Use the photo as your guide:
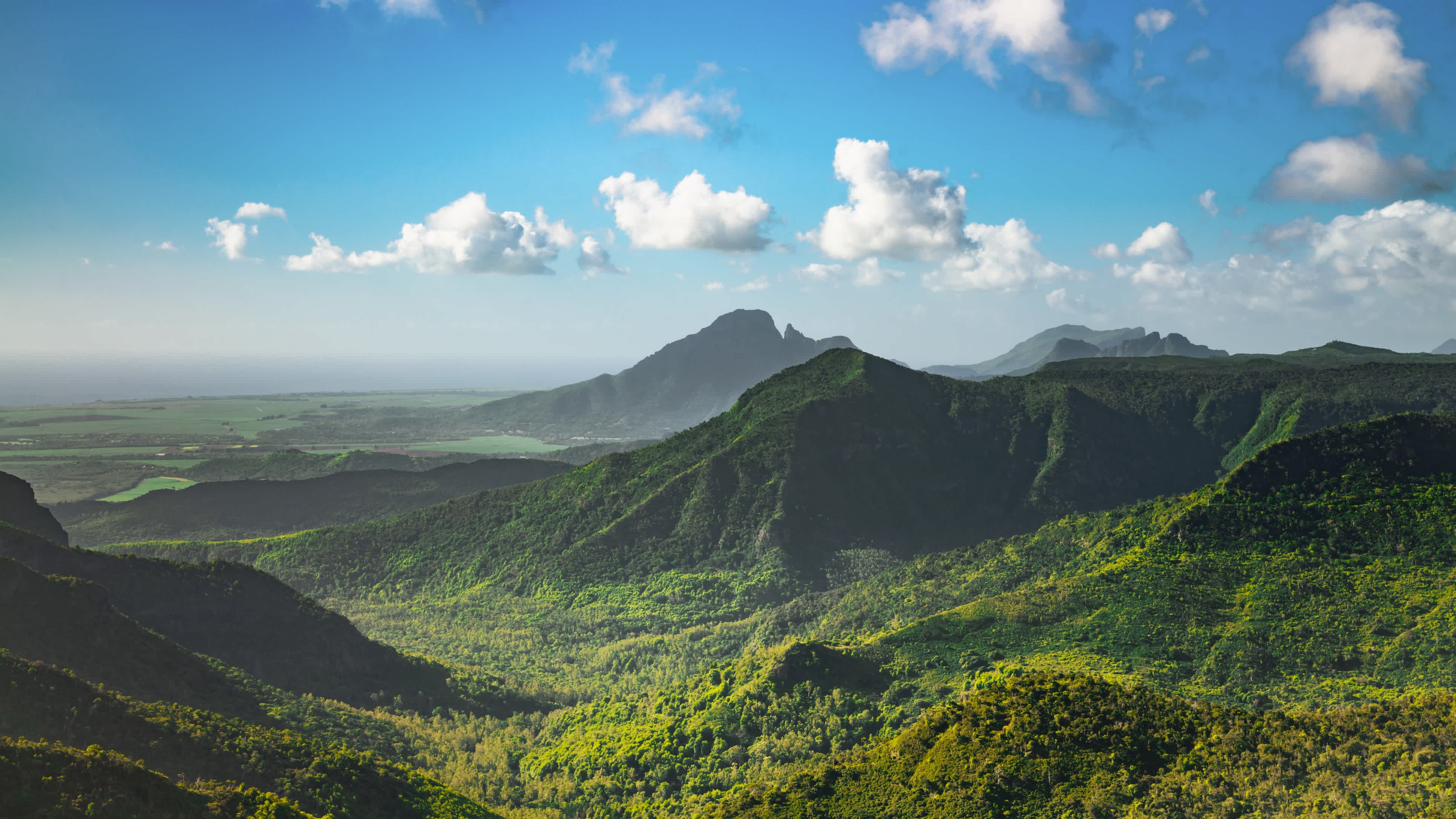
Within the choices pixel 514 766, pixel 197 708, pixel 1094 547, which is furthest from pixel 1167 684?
pixel 197 708

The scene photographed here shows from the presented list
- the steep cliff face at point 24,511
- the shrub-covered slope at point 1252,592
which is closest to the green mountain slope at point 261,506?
the steep cliff face at point 24,511

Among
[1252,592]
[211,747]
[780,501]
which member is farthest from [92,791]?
[780,501]

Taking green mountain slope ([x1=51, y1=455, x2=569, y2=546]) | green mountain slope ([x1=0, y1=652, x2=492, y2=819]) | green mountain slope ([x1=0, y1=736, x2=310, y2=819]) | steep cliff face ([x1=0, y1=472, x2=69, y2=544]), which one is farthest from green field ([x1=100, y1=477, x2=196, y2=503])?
green mountain slope ([x1=0, y1=736, x2=310, y2=819])

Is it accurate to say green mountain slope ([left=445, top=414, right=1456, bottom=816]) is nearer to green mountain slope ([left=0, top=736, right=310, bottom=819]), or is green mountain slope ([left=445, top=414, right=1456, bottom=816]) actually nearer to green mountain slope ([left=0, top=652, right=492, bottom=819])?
green mountain slope ([left=0, top=652, right=492, bottom=819])

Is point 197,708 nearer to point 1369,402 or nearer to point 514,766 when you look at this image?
point 514,766

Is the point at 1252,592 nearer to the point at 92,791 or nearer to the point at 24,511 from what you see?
the point at 92,791

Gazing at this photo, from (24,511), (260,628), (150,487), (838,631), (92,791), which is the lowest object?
(838,631)

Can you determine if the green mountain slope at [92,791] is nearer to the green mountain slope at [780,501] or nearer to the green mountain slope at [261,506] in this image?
the green mountain slope at [780,501]
